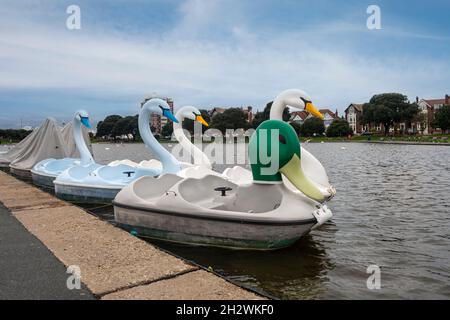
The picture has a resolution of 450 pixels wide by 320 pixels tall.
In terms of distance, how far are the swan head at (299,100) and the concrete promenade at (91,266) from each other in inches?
259

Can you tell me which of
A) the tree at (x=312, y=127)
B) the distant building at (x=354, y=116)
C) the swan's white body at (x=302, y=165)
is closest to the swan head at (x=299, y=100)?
the swan's white body at (x=302, y=165)

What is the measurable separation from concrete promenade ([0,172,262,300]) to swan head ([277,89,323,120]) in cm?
657

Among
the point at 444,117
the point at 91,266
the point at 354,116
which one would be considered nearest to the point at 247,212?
the point at 91,266

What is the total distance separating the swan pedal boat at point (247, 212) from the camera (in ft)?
21.1

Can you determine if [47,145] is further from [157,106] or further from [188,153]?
[157,106]

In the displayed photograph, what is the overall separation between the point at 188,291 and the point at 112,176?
8.41 meters

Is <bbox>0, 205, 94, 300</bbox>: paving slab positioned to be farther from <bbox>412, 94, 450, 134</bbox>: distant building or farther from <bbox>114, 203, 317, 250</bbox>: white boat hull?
<bbox>412, 94, 450, 134</bbox>: distant building

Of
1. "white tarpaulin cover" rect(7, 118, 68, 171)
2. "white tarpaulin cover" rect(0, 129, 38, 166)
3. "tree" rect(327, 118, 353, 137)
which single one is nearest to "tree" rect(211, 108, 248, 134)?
"tree" rect(327, 118, 353, 137)

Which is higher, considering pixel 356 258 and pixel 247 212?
pixel 247 212

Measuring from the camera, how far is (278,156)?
22.1 feet

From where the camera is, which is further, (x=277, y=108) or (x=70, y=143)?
(x=70, y=143)

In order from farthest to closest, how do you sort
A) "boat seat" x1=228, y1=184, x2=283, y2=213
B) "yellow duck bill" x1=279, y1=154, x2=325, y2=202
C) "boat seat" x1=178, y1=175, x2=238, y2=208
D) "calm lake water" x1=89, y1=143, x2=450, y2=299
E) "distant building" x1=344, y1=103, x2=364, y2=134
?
"distant building" x1=344, y1=103, x2=364, y2=134 → "boat seat" x1=178, y1=175, x2=238, y2=208 → "boat seat" x1=228, y1=184, x2=283, y2=213 → "yellow duck bill" x1=279, y1=154, x2=325, y2=202 → "calm lake water" x1=89, y1=143, x2=450, y2=299

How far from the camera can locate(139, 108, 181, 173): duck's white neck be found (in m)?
11.2

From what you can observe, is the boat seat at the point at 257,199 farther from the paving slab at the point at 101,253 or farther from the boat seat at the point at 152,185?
the paving slab at the point at 101,253
